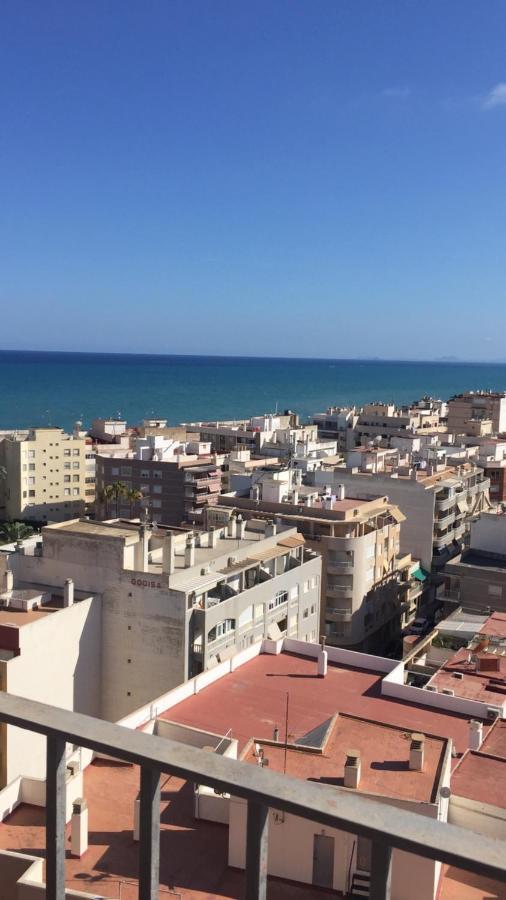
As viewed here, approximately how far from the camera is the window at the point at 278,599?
26594 mm

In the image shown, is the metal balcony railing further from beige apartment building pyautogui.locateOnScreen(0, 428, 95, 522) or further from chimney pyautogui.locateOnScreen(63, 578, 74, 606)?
beige apartment building pyautogui.locateOnScreen(0, 428, 95, 522)

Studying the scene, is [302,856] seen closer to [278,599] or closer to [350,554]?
[278,599]

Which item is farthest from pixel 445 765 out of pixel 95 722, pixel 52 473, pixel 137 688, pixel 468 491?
pixel 52 473

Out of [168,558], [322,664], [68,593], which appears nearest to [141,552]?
[168,558]

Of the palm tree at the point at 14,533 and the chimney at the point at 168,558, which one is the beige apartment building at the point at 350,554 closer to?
the chimney at the point at 168,558

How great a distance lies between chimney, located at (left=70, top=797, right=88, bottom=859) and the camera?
9.20m

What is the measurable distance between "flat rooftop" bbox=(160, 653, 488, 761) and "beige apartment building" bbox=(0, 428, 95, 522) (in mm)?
45482

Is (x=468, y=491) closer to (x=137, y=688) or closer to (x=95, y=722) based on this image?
(x=137, y=688)

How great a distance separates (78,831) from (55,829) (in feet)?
25.5

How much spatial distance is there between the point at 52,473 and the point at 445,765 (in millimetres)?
53948

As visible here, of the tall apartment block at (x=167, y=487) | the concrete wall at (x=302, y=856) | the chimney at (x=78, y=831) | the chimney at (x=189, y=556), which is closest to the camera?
the concrete wall at (x=302, y=856)

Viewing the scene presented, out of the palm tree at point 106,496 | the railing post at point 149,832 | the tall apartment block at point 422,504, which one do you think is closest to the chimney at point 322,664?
the railing post at point 149,832

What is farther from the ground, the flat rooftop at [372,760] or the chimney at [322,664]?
the flat rooftop at [372,760]

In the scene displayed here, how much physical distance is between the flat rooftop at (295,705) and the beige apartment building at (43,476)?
45.5 m
